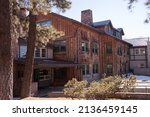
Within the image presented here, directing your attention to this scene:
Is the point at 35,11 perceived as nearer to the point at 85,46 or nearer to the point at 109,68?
the point at 85,46

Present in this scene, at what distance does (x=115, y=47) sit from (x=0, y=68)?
3109cm

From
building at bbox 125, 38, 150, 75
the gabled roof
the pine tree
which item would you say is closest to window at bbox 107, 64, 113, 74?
the gabled roof

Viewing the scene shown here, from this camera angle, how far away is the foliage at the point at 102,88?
1057cm

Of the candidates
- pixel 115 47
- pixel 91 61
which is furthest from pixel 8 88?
pixel 115 47

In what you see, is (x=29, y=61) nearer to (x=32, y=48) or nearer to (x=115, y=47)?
(x=32, y=48)

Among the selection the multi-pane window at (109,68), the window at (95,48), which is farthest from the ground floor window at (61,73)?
the multi-pane window at (109,68)

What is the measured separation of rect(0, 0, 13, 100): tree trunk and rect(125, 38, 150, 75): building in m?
37.9

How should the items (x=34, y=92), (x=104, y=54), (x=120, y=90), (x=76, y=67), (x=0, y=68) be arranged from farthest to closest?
(x=104, y=54), (x=76, y=67), (x=34, y=92), (x=120, y=90), (x=0, y=68)

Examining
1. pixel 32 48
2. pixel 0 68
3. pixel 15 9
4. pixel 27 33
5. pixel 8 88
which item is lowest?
pixel 8 88

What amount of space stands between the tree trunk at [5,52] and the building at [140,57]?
3795 cm

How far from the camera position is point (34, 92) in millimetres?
19719

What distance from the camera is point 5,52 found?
8.31m

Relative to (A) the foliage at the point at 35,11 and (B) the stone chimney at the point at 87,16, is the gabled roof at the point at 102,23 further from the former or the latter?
(A) the foliage at the point at 35,11

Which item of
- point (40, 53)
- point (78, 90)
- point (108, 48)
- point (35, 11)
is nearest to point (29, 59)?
point (35, 11)
